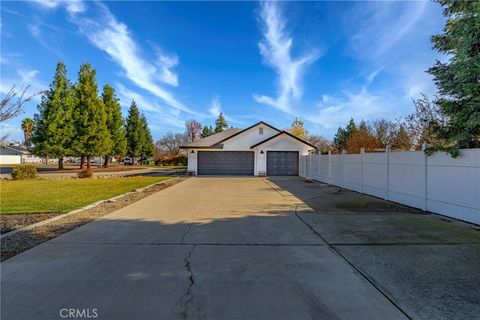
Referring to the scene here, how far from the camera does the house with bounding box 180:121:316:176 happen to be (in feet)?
90.9

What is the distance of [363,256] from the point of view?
16.5 feet

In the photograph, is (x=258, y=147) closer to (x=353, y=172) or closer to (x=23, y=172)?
(x=353, y=172)

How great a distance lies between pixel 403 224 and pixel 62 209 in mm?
9416

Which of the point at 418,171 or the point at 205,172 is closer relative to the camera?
the point at 418,171

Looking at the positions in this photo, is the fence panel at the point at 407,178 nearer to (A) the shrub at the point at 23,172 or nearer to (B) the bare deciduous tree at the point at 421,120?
(B) the bare deciduous tree at the point at 421,120

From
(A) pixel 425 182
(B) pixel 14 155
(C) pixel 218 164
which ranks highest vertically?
(B) pixel 14 155

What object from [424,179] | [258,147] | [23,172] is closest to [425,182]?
[424,179]

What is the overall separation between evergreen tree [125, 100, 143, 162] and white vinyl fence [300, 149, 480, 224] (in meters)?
36.9

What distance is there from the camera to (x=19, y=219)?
789 centimetres

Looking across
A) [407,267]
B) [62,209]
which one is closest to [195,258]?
[407,267]

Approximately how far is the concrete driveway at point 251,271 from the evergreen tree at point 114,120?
33.3 meters

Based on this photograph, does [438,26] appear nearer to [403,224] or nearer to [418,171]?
[418,171]

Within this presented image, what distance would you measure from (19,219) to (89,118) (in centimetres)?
2809

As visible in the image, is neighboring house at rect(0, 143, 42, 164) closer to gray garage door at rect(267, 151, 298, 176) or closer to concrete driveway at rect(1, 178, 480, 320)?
gray garage door at rect(267, 151, 298, 176)
